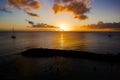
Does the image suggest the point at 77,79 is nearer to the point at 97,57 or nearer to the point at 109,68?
the point at 109,68

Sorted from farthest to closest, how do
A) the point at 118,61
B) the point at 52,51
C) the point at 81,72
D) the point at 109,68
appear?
the point at 52,51
the point at 118,61
the point at 109,68
the point at 81,72

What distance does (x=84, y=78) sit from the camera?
31984 millimetres

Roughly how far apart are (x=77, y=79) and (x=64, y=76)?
331cm

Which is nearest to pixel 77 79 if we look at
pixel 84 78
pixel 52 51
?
pixel 84 78

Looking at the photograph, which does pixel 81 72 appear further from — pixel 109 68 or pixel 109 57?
pixel 109 57

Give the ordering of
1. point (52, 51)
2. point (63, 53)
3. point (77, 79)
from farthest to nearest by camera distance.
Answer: point (52, 51)
point (63, 53)
point (77, 79)

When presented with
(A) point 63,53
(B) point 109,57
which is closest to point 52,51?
(A) point 63,53

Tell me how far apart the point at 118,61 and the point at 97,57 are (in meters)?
7.58

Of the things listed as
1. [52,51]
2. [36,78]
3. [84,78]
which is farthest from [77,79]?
[52,51]

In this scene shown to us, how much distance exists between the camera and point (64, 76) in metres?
33.0

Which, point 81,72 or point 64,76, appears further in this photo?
point 81,72

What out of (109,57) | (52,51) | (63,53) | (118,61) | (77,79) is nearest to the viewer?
(77,79)

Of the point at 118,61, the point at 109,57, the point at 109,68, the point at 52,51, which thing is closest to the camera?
the point at 109,68

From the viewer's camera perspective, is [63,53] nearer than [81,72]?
No
